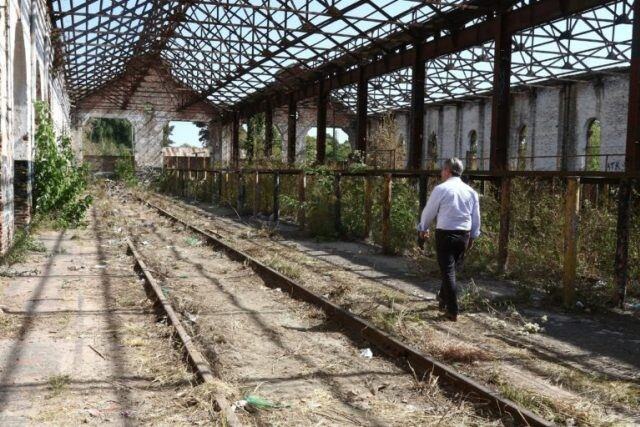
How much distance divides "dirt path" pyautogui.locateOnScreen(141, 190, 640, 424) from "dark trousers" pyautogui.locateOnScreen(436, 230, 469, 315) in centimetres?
28

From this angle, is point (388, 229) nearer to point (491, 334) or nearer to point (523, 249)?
point (523, 249)

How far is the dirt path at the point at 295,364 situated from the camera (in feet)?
13.1

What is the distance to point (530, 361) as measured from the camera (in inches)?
204

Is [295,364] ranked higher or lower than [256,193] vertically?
lower

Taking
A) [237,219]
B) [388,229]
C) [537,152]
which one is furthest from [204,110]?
[388,229]

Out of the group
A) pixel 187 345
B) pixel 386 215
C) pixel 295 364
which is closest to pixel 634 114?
pixel 386 215

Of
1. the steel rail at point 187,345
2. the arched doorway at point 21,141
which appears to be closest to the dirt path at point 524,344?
the steel rail at point 187,345

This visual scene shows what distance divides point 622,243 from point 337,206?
26.0ft

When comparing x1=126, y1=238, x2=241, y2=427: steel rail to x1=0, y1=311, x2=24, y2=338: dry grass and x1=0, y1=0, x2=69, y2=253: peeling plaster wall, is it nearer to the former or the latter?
x1=0, y1=311, x2=24, y2=338: dry grass

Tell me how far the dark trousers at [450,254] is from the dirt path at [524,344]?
0.93 feet

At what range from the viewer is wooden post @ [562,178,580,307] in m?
7.33

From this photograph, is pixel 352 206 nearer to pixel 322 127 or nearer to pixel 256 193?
pixel 256 193

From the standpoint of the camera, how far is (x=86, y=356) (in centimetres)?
513

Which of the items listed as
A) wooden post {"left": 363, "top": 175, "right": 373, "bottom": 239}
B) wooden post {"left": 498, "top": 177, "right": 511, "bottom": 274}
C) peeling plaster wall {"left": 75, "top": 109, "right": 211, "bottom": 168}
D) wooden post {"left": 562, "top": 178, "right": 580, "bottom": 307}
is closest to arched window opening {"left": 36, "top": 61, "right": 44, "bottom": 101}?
wooden post {"left": 363, "top": 175, "right": 373, "bottom": 239}
